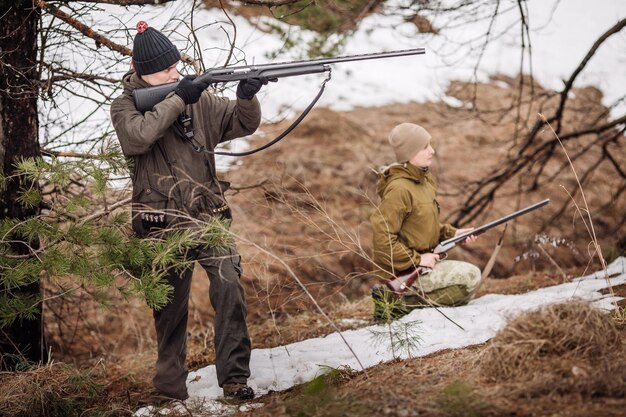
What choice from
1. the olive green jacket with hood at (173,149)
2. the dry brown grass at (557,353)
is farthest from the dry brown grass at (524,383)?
the olive green jacket with hood at (173,149)

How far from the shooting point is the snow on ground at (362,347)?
4656mm

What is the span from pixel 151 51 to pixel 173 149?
61cm

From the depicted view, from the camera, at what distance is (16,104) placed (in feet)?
16.5

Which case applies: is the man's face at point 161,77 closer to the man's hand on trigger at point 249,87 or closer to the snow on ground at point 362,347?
the man's hand on trigger at point 249,87

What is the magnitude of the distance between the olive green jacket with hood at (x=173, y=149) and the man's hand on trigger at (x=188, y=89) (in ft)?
0.13

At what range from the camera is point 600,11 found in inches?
611

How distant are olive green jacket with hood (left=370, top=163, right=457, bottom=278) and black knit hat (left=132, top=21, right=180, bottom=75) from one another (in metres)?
1.90

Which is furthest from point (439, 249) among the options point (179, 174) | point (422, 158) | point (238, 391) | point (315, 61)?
point (179, 174)

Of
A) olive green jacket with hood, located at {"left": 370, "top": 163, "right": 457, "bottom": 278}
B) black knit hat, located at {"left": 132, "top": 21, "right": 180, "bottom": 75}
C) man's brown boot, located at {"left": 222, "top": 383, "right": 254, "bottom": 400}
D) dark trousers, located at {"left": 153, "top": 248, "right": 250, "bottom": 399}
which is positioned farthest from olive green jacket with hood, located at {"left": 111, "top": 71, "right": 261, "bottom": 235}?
olive green jacket with hood, located at {"left": 370, "top": 163, "right": 457, "bottom": 278}

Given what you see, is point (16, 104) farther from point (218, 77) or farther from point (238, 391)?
point (238, 391)

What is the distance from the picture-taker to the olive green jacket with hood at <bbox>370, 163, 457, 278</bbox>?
540 cm

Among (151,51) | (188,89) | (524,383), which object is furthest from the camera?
(151,51)

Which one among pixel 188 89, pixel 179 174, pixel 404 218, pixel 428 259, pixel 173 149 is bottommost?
pixel 428 259

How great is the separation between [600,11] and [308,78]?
6.80m
